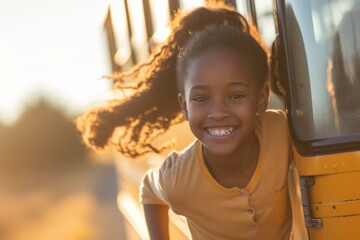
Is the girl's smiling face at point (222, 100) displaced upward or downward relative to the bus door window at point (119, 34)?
downward

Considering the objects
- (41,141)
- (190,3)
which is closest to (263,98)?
(190,3)

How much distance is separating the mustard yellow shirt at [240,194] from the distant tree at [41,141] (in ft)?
70.8

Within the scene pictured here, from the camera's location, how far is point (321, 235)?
8.19 feet

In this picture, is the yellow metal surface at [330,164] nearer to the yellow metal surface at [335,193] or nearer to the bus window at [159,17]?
the yellow metal surface at [335,193]

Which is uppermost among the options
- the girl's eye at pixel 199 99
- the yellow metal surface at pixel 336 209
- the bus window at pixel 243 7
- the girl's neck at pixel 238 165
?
the bus window at pixel 243 7

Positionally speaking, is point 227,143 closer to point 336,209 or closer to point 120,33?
point 336,209

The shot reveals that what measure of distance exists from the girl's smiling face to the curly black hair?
276 millimetres

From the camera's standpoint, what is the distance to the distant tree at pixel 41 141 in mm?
25547

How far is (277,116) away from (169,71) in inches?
21.0

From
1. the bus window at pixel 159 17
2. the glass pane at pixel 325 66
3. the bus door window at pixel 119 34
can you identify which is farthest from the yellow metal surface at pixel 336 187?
the bus door window at pixel 119 34

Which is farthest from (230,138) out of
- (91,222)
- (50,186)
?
(50,186)

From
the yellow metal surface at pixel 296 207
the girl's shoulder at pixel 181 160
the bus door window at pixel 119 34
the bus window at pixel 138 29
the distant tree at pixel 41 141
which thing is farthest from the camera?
the distant tree at pixel 41 141

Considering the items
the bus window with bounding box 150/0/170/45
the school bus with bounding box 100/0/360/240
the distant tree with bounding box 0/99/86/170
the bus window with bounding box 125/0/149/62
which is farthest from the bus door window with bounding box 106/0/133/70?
the distant tree with bounding box 0/99/86/170

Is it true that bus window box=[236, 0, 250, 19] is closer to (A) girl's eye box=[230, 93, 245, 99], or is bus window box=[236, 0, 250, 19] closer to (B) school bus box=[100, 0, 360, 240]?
(B) school bus box=[100, 0, 360, 240]
